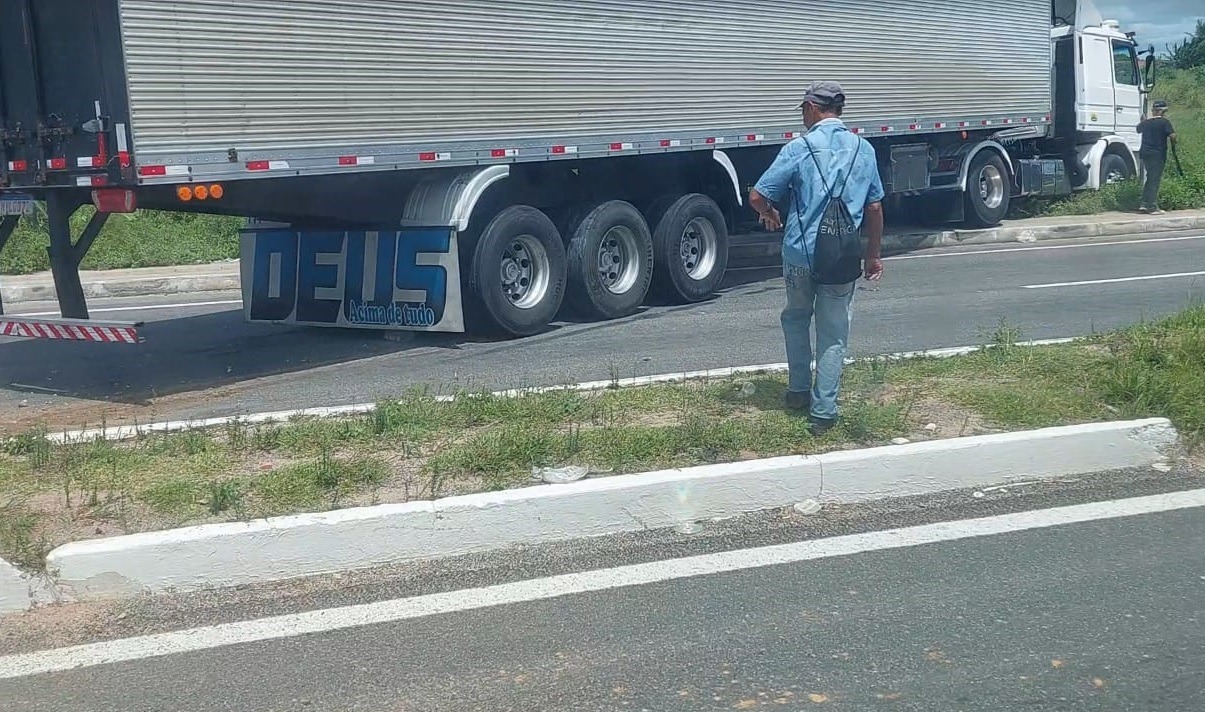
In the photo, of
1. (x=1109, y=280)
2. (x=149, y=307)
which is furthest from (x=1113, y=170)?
(x=149, y=307)

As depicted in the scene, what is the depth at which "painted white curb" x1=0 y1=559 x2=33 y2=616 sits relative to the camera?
186 inches

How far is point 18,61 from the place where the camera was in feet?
28.2

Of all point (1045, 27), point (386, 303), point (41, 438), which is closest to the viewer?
point (41, 438)

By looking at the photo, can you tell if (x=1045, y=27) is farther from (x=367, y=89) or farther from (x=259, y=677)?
(x=259, y=677)

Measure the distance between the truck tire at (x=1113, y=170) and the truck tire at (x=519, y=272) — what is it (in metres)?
13.0

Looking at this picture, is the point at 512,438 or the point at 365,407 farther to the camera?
the point at 365,407

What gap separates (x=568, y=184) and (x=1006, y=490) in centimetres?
640

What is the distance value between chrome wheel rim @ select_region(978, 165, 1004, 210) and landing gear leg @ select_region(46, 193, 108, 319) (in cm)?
1290

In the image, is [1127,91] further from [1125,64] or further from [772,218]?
[772,218]

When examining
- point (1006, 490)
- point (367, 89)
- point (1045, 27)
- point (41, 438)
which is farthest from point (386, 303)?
point (1045, 27)

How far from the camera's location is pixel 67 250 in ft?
29.1

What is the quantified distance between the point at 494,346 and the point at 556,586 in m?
5.68

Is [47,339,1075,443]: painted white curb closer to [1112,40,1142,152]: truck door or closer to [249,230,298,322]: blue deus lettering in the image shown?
[249,230,298,322]: blue deus lettering

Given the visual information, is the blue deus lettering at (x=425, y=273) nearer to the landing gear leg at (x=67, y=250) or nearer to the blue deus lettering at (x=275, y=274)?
the blue deus lettering at (x=275, y=274)
